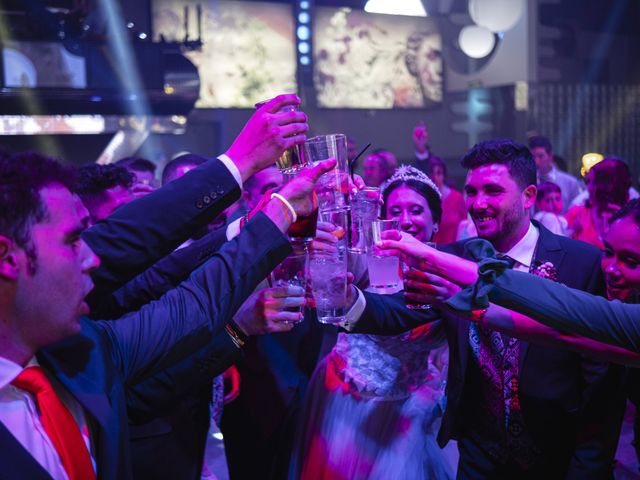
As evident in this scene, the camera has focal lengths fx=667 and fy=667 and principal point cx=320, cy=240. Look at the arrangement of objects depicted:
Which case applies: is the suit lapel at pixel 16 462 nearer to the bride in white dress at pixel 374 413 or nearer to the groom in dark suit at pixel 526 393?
the groom in dark suit at pixel 526 393

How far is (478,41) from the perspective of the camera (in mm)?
8406

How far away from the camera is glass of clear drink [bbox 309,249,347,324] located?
168cm

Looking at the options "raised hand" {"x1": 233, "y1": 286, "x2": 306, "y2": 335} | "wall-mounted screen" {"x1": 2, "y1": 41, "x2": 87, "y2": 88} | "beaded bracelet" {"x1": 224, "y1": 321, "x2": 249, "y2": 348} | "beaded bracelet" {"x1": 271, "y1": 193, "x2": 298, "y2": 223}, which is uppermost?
"wall-mounted screen" {"x1": 2, "y1": 41, "x2": 87, "y2": 88}

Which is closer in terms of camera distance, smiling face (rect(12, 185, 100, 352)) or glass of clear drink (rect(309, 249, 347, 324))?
smiling face (rect(12, 185, 100, 352))

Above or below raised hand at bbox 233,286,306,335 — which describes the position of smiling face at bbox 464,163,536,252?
above

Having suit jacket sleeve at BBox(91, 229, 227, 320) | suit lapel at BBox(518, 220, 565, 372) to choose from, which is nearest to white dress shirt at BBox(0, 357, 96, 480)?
suit jacket sleeve at BBox(91, 229, 227, 320)

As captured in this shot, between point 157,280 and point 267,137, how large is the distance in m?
0.73

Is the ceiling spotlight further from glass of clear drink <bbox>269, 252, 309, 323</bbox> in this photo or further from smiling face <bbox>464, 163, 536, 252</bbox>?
glass of clear drink <bbox>269, 252, 309, 323</bbox>

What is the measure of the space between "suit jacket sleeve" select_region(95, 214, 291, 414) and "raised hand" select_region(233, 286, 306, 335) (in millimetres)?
241

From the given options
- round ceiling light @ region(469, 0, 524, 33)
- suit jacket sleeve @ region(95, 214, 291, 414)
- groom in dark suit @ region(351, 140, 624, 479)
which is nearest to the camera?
suit jacket sleeve @ region(95, 214, 291, 414)

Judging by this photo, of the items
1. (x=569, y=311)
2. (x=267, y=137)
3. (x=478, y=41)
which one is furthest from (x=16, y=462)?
(x=478, y=41)

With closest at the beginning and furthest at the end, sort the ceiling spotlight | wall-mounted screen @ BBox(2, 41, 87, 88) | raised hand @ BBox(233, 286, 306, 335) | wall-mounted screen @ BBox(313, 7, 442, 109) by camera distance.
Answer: raised hand @ BBox(233, 286, 306, 335), the ceiling spotlight, wall-mounted screen @ BBox(2, 41, 87, 88), wall-mounted screen @ BBox(313, 7, 442, 109)

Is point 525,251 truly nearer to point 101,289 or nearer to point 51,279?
point 101,289

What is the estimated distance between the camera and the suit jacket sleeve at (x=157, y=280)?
1857mm
